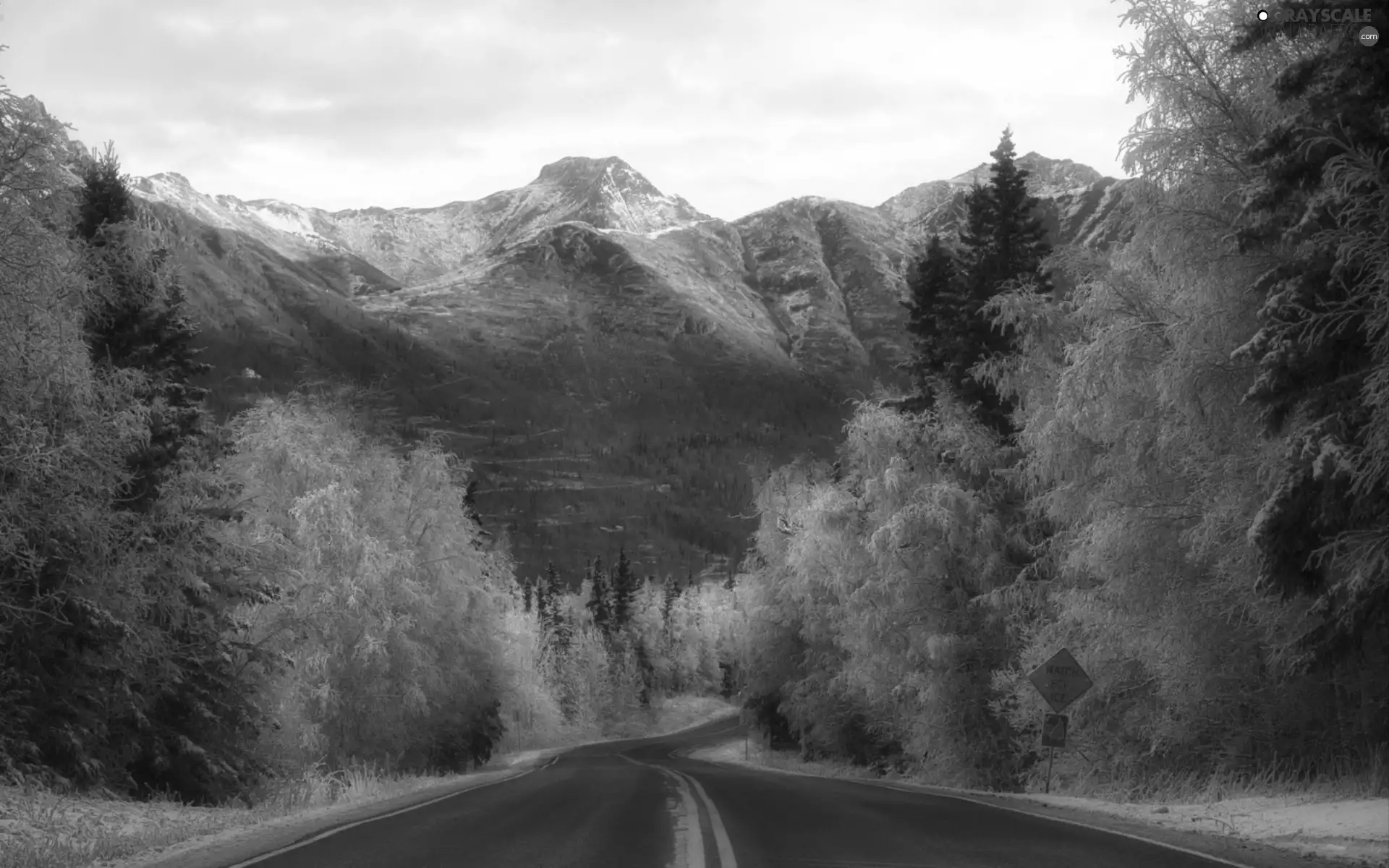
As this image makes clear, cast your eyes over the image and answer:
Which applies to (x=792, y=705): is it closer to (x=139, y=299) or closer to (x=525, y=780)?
(x=525, y=780)

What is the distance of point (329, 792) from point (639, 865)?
1744 cm

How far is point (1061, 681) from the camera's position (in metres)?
18.3

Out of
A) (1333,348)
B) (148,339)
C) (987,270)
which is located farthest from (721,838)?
(987,270)

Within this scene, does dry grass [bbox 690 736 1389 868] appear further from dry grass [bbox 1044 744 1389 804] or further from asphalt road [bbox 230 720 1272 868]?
asphalt road [bbox 230 720 1272 868]

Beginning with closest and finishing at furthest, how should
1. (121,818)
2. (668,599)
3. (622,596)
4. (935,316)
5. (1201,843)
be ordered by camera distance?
(1201,843)
(121,818)
(935,316)
(622,596)
(668,599)

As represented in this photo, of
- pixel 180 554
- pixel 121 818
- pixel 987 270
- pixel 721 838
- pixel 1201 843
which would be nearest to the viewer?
pixel 1201 843

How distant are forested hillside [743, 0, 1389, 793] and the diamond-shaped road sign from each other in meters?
1.14

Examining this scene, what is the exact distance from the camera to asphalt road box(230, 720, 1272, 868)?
30.4 ft

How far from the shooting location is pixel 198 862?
999 cm

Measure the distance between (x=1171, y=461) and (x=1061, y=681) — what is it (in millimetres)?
4164

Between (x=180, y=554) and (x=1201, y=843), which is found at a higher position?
(x=180, y=554)

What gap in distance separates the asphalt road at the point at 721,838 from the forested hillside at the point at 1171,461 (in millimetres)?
4363

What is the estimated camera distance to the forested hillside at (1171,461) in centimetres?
1173

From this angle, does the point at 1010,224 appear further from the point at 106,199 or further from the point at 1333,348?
the point at 106,199
